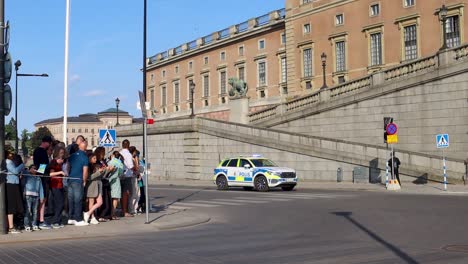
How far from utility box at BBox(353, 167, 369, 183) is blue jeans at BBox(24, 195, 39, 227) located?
22876mm

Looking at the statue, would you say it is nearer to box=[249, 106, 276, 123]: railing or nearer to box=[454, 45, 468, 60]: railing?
box=[249, 106, 276, 123]: railing

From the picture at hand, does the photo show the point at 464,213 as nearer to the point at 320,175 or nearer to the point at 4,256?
the point at 4,256

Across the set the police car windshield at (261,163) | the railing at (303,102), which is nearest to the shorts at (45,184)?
the police car windshield at (261,163)

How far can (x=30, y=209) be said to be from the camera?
13562mm

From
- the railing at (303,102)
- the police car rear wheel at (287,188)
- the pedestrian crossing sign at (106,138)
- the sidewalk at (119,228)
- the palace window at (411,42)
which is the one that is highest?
the palace window at (411,42)

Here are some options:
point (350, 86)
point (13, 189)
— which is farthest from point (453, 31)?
point (13, 189)

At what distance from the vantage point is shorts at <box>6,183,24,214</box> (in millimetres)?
13031

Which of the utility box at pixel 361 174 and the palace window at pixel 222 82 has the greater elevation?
the palace window at pixel 222 82

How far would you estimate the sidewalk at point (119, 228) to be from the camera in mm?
12547

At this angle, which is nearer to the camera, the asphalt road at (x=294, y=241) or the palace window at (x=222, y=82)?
the asphalt road at (x=294, y=241)

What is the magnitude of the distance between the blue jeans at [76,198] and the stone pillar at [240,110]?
34.3 meters

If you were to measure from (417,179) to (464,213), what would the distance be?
1537 centimetres

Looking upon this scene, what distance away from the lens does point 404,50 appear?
48.3 m

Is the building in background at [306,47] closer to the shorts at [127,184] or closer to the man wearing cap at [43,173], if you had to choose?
the shorts at [127,184]
